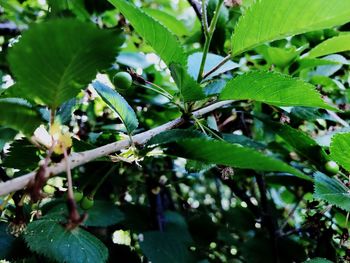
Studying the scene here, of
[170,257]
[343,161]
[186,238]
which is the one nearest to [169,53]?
[343,161]

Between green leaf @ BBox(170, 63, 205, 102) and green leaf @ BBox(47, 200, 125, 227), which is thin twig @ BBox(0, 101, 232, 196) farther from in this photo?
green leaf @ BBox(47, 200, 125, 227)

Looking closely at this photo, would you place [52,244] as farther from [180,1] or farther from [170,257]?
[180,1]

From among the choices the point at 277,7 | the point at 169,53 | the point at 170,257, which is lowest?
the point at 170,257

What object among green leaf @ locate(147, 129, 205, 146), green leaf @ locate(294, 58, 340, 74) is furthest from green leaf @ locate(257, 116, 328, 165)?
green leaf @ locate(147, 129, 205, 146)

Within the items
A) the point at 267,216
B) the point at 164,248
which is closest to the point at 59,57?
the point at 164,248

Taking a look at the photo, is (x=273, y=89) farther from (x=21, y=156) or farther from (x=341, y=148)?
(x=21, y=156)

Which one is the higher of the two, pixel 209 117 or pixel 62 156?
pixel 62 156

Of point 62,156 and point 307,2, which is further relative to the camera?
point 307,2
